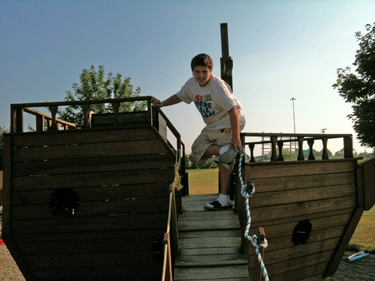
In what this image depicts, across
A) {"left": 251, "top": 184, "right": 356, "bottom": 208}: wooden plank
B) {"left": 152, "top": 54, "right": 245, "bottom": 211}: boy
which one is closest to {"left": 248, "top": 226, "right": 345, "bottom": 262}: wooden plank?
{"left": 251, "top": 184, "right": 356, "bottom": 208}: wooden plank

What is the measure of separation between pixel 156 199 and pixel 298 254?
8.20 feet

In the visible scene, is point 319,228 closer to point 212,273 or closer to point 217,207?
point 217,207

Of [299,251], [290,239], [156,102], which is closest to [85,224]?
[156,102]

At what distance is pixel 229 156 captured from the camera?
3.88m

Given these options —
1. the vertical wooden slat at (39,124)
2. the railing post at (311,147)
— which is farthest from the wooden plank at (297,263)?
the vertical wooden slat at (39,124)

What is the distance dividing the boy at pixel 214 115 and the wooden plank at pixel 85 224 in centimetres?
93

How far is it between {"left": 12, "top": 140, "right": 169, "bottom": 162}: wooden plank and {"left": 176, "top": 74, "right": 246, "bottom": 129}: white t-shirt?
0.75m

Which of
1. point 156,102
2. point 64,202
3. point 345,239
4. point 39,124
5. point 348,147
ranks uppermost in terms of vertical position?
point 156,102

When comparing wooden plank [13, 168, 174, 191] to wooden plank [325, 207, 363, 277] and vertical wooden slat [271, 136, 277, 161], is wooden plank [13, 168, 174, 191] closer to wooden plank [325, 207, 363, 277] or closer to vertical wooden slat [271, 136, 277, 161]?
vertical wooden slat [271, 136, 277, 161]

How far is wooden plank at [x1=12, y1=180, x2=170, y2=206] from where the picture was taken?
172 inches

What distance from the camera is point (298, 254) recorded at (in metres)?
4.93

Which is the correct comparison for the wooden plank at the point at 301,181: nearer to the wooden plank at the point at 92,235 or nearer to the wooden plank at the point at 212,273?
the wooden plank at the point at 212,273

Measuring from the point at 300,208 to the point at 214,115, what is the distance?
76.0 inches

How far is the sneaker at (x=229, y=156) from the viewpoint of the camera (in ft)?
12.6
